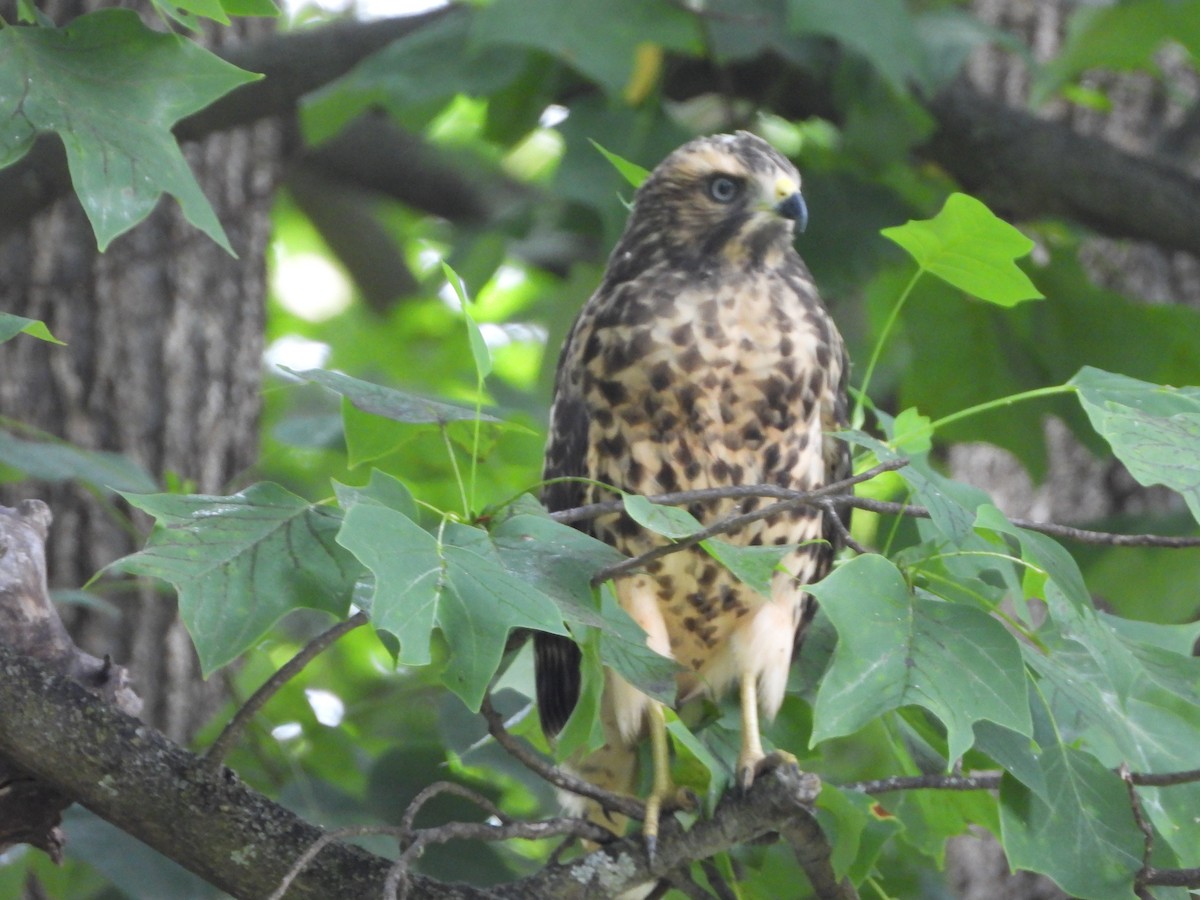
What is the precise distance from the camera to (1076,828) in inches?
75.4

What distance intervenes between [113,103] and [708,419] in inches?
42.3

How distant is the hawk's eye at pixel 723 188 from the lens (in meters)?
2.75

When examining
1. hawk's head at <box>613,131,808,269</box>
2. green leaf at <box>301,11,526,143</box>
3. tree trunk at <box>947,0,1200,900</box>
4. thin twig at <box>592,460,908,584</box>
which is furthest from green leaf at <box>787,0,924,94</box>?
thin twig at <box>592,460,908,584</box>

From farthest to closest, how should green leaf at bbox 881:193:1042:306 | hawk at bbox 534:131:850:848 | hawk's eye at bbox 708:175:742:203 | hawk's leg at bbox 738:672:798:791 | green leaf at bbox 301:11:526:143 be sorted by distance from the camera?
1. green leaf at bbox 301:11:526:143
2. hawk's eye at bbox 708:175:742:203
3. hawk at bbox 534:131:850:848
4. hawk's leg at bbox 738:672:798:791
5. green leaf at bbox 881:193:1042:306

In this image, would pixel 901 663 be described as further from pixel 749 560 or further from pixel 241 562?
pixel 241 562

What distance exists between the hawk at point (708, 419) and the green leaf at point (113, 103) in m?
0.89

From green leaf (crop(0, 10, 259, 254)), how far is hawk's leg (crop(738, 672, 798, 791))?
107cm

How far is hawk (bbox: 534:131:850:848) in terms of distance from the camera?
2512 millimetres

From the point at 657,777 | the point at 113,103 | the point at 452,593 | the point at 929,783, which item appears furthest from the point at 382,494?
the point at 657,777

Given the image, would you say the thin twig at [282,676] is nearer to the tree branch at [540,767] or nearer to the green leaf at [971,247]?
the tree branch at [540,767]

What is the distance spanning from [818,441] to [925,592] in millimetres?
805

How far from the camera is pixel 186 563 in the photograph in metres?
1.57

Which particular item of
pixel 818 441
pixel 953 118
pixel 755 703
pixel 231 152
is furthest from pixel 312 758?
pixel 953 118

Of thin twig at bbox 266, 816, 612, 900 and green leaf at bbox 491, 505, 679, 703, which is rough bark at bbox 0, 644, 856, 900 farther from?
green leaf at bbox 491, 505, 679, 703
